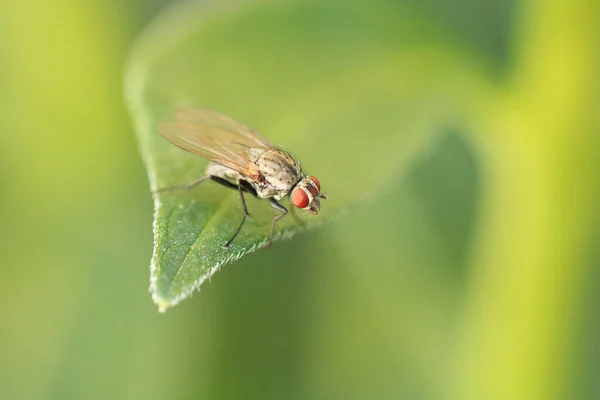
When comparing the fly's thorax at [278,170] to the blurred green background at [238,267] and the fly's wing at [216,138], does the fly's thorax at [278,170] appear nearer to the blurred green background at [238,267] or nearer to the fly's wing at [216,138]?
the fly's wing at [216,138]

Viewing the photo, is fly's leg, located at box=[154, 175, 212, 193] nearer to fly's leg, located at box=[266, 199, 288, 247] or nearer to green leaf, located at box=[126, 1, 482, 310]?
green leaf, located at box=[126, 1, 482, 310]

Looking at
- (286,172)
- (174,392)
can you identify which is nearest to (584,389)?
(286,172)

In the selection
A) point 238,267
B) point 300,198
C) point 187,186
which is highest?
point 187,186

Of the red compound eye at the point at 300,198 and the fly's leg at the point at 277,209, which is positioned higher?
the red compound eye at the point at 300,198

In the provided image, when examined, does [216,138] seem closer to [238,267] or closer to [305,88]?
[305,88]

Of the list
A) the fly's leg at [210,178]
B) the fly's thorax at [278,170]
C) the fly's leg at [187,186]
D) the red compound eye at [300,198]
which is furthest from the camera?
the fly's thorax at [278,170]

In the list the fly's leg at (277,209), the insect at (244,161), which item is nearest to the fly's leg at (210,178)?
the insect at (244,161)

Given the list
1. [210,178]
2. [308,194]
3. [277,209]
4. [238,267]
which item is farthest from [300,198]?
[238,267]

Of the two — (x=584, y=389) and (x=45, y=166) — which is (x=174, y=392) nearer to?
(x=45, y=166)
